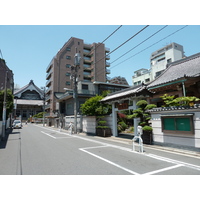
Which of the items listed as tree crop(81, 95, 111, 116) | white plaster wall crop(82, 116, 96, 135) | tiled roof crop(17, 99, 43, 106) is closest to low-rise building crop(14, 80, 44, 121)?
tiled roof crop(17, 99, 43, 106)

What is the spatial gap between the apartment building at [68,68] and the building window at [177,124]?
33.8 meters

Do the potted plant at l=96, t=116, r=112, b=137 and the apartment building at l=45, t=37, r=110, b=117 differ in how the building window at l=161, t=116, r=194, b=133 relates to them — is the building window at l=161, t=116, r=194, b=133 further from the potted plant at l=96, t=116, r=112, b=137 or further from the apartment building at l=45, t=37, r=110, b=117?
the apartment building at l=45, t=37, r=110, b=117

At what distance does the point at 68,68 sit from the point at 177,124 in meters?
40.9

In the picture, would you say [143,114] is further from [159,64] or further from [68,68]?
[68,68]

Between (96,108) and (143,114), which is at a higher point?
(96,108)

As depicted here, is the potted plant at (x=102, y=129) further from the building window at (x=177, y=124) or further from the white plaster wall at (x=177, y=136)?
the building window at (x=177, y=124)

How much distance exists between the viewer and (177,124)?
28.0ft

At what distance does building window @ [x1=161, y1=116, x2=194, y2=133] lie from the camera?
795 centimetres

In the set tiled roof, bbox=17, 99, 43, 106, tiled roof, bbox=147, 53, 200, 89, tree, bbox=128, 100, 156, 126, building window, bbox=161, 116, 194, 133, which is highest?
tiled roof, bbox=17, 99, 43, 106

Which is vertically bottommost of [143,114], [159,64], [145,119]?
[145,119]

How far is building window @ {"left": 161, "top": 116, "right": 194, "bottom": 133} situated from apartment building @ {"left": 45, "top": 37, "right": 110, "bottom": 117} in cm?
3379

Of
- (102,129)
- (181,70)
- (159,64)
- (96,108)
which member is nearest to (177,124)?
(181,70)

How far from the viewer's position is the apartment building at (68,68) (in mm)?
42906

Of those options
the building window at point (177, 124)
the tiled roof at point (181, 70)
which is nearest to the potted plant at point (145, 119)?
the building window at point (177, 124)
